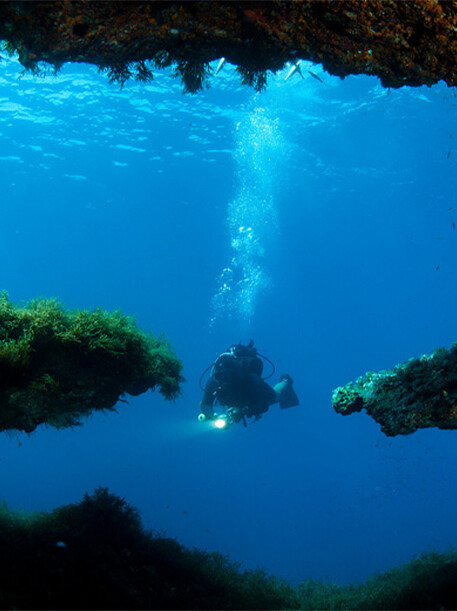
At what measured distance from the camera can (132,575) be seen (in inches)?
173

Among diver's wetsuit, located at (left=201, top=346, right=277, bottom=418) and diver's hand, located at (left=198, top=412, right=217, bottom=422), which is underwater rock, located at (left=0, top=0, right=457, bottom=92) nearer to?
diver's wetsuit, located at (left=201, top=346, right=277, bottom=418)

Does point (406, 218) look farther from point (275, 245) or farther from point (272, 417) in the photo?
point (272, 417)

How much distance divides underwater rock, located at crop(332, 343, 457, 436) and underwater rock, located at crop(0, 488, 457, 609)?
5.52 feet

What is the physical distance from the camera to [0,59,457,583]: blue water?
29625 mm

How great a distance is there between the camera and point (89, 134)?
33.7 meters

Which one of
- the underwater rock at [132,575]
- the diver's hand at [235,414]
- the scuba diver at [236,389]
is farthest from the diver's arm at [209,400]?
the underwater rock at [132,575]

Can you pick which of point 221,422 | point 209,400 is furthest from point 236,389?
point 221,422

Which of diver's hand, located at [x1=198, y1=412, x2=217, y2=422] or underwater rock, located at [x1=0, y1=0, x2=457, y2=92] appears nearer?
underwater rock, located at [x1=0, y1=0, x2=457, y2=92]

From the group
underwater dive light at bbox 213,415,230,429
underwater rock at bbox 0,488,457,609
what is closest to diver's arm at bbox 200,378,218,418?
underwater dive light at bbox 213,415,230,429

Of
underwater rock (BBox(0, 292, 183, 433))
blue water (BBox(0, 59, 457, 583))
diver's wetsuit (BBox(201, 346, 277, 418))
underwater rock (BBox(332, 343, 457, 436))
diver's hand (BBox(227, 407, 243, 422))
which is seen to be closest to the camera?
underwater rock (BBox(332, 343, 457, 436))

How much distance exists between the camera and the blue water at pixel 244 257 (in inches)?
1166

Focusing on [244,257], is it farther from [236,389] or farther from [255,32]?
[255,32]

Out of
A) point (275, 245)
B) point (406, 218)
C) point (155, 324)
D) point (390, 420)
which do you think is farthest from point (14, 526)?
point (155, 324)

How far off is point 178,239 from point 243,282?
2540 cm
